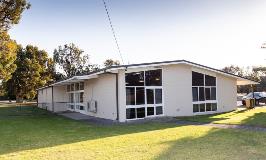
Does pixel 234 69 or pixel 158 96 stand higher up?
pixel 234 69

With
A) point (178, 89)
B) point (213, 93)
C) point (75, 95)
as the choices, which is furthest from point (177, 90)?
point (75, 95)

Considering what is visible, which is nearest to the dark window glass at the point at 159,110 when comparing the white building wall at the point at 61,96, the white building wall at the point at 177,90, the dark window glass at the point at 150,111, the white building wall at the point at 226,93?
the white building wall at the point at 177,90

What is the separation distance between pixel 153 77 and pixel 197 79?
14.2ft

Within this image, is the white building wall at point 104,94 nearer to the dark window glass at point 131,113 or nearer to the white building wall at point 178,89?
the dark window glass at point 131,113

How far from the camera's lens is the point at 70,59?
Answer: 271 ft

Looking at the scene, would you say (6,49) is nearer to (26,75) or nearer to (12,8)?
A: (12,8)

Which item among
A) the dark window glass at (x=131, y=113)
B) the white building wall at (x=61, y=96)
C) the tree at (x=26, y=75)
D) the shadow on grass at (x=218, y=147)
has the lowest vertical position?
the shadow on grass at (x=218, y=147)

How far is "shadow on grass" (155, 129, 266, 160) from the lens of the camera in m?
10.6

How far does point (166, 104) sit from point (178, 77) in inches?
89.2

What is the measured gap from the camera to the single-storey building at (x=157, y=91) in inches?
909

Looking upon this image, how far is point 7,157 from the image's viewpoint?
1073 cm

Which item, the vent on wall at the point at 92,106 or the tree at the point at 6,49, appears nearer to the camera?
the vent on wall at the point at 92,106

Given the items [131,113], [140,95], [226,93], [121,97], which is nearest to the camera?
[121,97]

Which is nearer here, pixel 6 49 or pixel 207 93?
pixel 207 93
